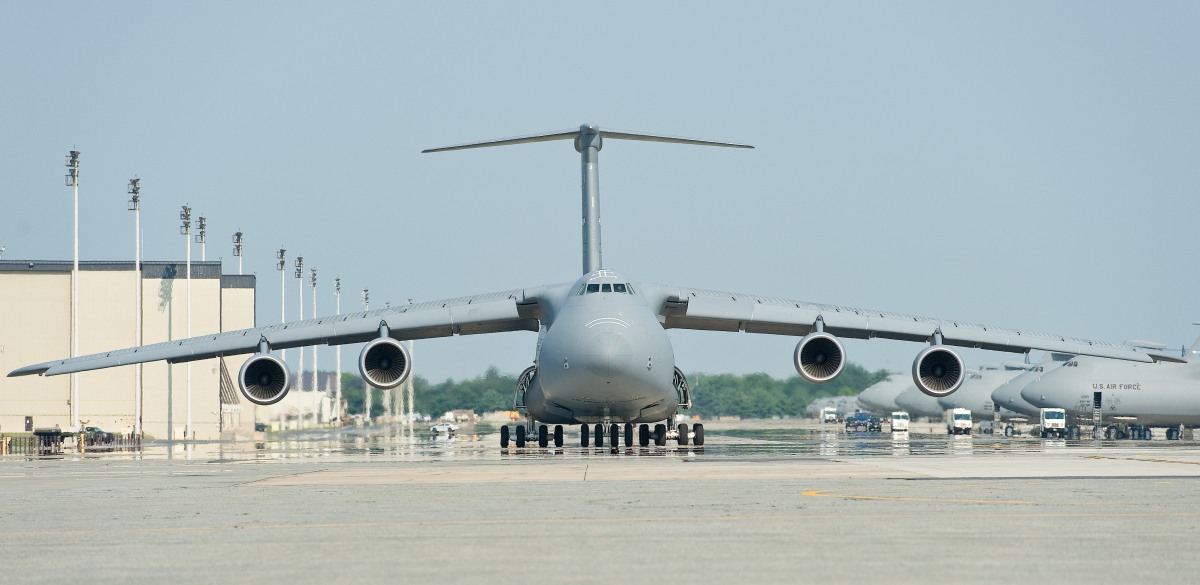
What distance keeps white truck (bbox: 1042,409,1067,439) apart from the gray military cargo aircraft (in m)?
0.31

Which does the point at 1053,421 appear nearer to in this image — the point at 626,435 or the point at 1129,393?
the point at 1129,393

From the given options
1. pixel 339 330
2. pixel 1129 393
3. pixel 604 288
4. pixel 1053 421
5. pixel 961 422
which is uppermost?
pixel 604 288

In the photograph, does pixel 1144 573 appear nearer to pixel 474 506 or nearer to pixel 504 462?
pixel 474 506

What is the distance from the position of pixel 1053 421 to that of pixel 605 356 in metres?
30.5

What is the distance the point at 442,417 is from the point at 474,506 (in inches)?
2214

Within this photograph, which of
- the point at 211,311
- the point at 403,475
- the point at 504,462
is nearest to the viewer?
the point at 403,475

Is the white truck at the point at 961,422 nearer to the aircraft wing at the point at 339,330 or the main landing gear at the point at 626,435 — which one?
the main landing gear at the point at 626,435

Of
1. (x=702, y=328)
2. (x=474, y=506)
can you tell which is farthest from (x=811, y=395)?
(x=474, y=506)

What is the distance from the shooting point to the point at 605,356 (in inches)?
901

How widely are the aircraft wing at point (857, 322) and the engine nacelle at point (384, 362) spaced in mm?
5170

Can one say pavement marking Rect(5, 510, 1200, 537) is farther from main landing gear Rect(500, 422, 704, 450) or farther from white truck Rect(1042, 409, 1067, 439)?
white truck Rect(1042, 409, 1067, 439)

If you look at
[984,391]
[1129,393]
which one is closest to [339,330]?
[1129,393]

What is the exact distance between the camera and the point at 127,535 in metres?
10.1

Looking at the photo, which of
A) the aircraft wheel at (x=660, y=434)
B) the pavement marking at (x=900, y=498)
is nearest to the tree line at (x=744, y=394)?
the aircraft wheel at (x=660, y=434)
